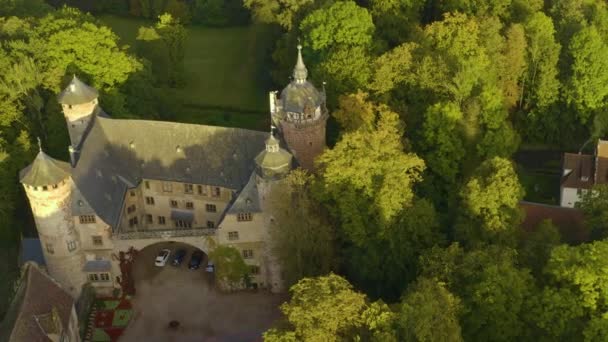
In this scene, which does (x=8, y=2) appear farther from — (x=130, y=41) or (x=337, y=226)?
(x=337, y=226)

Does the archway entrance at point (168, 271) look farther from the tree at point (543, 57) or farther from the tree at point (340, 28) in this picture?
the tree at point (543, 57)


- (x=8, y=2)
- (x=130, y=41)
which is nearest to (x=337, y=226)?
(x=8, y=2)

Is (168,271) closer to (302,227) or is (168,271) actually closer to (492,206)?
(302,227)

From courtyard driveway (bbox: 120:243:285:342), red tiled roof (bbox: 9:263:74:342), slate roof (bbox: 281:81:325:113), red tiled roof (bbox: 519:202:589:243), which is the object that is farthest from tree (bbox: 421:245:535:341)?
red tiled roof (bbox: 9:263:74:342)

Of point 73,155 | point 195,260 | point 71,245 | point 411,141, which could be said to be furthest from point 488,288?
point 73,155

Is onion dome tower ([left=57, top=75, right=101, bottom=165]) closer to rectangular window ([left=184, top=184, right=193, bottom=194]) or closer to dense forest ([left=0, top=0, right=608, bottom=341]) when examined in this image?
dense forest ([left=0, top=0, right=608, bottom=341])

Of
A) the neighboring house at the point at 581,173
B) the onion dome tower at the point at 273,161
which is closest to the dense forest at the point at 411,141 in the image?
the onion dome tower at the point at 273,161
